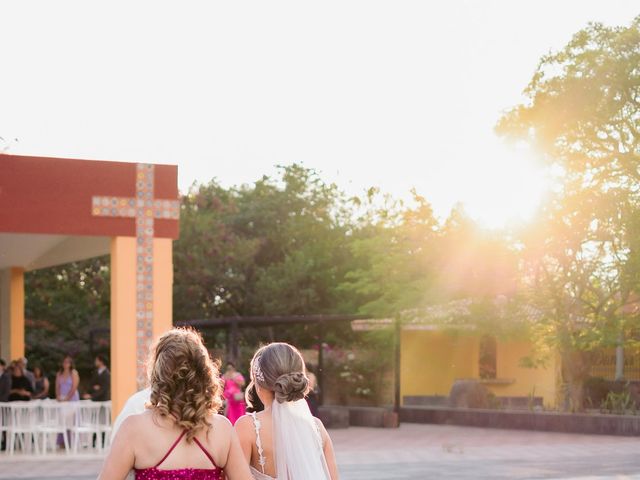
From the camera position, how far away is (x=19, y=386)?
18109mm

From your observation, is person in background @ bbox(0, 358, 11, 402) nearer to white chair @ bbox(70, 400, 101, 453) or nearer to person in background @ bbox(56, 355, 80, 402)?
person in background @ bbox(56, 355, 80, 402)

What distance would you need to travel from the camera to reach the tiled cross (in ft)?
52.2

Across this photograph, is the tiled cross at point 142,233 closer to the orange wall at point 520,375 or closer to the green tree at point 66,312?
the green tree at point 66,312

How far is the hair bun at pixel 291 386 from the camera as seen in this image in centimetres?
448

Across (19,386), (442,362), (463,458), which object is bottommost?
(463,458)

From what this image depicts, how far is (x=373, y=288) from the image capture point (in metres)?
32.7

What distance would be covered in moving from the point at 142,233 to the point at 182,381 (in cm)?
1256

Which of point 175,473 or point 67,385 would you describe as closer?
point 175,473

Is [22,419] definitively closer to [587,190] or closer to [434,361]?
[587,190]

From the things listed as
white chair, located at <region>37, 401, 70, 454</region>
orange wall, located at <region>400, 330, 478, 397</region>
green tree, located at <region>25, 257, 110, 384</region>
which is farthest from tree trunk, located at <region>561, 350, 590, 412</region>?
green tree, located at <region>25, 257, 110, 384</region>

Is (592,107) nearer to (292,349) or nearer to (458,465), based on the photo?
(458,465)

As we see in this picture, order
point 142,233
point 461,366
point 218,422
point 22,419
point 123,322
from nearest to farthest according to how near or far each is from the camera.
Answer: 1. point 218,422
2. point 123,322
3. point 142,233
4. point 22,419
5. point 461,366

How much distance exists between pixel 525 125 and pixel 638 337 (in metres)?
5.04

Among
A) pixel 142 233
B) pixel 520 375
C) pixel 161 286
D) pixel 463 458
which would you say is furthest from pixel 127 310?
pixel 520 375
